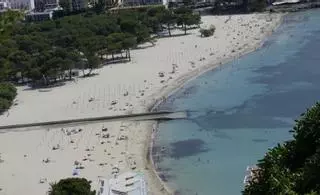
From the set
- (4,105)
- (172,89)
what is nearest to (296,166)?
(4,105)

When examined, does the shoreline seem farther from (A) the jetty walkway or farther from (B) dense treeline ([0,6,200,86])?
(B) dense treeline ([0,6,200,86])

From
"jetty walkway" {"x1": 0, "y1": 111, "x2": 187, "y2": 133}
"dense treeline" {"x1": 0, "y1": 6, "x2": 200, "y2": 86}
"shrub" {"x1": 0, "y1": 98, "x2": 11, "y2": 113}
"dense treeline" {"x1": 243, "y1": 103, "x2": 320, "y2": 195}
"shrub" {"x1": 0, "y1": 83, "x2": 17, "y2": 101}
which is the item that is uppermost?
"dense treeline" {"x1": 243, "y1": 103, "x2": 320, "y2": 195}

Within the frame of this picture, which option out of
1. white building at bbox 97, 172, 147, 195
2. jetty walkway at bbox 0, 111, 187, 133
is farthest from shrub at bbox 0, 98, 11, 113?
white building at bbox 97, 172, 147, 195

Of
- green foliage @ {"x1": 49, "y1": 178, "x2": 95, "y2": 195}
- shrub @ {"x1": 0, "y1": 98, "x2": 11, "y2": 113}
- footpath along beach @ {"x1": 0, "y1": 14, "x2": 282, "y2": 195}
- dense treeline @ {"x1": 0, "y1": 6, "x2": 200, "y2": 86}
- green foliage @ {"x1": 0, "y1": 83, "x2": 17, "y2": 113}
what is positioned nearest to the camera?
green foliage @ {"x1": 49, "y1": 178, "x2": 95, "y2": 195}

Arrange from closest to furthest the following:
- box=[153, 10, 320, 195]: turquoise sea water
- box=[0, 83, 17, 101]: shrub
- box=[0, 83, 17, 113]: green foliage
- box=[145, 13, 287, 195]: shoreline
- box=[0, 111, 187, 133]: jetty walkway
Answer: box=[145, 13, 287, 195]: shoreline → box=[153, 10, 320, 195]: turquoise sea water → box=[0, 111, 187, 133]: jetty walkway → box=[0, 83, 17, 113]: green foliage → box=[0, 83, 17, 101]: shrub

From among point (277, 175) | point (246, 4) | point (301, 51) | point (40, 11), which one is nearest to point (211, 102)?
point (301, 51)

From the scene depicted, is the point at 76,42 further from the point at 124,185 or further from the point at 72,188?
the point at 72,188

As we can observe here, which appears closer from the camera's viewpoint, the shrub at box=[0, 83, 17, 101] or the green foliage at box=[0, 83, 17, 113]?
the green foliage at box=[0, 83, 17, 113]
